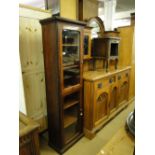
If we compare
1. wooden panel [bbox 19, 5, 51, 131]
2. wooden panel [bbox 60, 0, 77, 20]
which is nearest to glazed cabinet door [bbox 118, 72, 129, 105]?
wooden panel [bbox 60, 0, 77, 20]

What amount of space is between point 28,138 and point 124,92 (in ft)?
8.43

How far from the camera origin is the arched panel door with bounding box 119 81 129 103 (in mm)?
3139

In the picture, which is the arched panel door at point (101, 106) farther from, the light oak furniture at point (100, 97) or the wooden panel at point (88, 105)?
the wooden panel at point (88, 105)

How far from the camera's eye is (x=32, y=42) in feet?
7.06

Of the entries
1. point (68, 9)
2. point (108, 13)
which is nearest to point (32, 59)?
point (68, 9)

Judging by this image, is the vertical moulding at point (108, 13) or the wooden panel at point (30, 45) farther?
the vertical moulding at point (108, 13)

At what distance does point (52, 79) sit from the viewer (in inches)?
75.2

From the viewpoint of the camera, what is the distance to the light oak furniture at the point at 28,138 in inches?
42.6

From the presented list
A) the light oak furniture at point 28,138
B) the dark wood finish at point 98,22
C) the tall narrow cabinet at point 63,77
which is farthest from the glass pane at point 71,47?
the light oak furniture at point 28,138

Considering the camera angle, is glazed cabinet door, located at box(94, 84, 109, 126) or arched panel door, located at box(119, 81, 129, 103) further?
arched panel door, located at box(119, 81, 129, 103)

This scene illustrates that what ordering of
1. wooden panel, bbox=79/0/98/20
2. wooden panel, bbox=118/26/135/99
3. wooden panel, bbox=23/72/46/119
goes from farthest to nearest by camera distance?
wooden panel, bbox=118/26/135/99, wooden panel, bbox=79/0/98/20, wooden panel, bbox=23/72/46/119

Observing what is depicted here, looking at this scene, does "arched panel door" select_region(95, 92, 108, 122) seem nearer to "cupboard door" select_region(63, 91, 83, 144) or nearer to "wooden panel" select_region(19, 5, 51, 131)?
"cupboard door" select_region(63, 91, 83, 144)

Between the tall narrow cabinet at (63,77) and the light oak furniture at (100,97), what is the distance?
0.37 ft

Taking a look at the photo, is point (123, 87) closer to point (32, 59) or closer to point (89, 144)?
point (89, 144)
